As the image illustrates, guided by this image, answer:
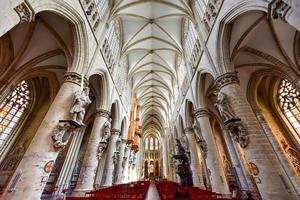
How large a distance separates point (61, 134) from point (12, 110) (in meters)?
8.51

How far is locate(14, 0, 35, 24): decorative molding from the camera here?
4176mm

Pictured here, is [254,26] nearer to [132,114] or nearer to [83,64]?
[83,64]

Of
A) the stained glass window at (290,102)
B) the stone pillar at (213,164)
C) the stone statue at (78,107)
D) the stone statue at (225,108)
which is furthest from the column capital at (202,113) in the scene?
the stone statue at (78,107)

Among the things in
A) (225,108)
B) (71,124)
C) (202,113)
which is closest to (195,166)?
(202,113)

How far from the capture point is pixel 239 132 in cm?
551

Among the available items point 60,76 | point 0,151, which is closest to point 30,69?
point 60,76

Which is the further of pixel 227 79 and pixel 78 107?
pixel 227 79

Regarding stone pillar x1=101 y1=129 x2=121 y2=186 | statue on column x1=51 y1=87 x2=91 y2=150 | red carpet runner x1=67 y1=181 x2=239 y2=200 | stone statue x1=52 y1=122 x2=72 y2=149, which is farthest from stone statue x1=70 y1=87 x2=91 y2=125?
stone pillar x1=101 y1=129 x2=121 y2=186

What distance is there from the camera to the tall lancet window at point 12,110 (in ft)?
32.7

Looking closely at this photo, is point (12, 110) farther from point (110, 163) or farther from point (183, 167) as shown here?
point (183, 167)

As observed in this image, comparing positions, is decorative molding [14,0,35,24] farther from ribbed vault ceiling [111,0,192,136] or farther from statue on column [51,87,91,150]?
ribbed vault ceiling [111,0,192,136]

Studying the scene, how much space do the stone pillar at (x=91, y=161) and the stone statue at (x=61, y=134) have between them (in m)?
3.29

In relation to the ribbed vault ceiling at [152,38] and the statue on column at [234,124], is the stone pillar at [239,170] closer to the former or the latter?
the statue on column at [234,124]

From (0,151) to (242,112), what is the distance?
47.0 ft
